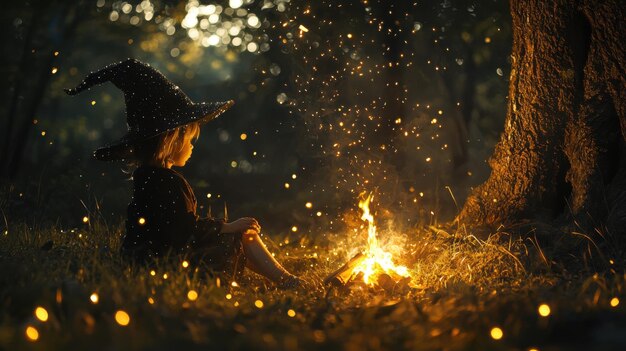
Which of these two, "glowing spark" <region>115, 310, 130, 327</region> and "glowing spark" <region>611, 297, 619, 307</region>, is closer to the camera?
"glowing spark" <region>115, 310, 130, 327</region>

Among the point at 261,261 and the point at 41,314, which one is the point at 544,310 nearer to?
the point at 261,261

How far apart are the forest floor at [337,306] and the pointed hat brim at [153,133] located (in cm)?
90

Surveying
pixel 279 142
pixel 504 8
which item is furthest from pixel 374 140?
pixel 279 142

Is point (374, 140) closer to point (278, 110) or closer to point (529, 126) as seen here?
point (529, 126)

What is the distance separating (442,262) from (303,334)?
300 centimetres

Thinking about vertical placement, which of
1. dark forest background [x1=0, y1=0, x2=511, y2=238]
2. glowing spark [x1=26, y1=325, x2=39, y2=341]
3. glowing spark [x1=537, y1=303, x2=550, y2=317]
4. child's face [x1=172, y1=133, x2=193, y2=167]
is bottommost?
dark forest background [x1=0, y1=0, x2=511, y2=238]

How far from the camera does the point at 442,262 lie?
6.59m

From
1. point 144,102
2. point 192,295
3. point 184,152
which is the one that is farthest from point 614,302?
point 144,102

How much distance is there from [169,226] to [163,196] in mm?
264

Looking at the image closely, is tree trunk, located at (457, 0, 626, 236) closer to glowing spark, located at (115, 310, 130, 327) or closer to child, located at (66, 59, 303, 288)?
child, located at (66, 59, 303, 288)

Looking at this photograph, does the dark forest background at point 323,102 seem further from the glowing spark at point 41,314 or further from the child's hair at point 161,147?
the glowing spark at point 41,314

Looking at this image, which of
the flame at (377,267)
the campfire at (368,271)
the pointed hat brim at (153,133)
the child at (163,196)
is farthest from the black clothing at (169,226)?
the flame at (377,267)

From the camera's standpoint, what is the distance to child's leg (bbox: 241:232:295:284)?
6148 millimetres

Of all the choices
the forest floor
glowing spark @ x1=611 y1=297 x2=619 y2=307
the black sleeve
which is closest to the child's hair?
the black sleeve
